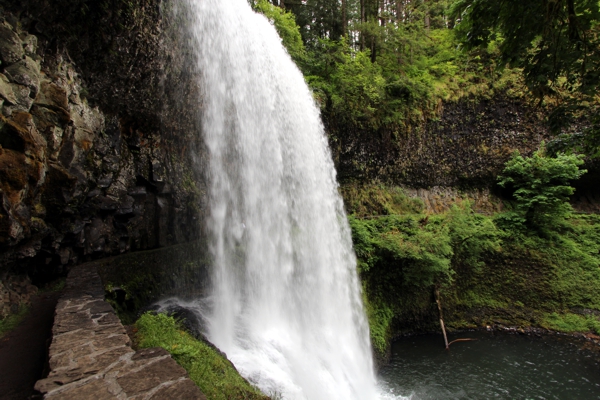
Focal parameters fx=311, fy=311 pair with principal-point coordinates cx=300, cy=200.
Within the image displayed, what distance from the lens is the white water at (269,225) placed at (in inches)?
293

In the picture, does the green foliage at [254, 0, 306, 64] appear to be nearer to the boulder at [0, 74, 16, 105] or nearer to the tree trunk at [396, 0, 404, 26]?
the tree trunk at [396, 0, 404, 26]

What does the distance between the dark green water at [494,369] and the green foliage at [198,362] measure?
603 cm

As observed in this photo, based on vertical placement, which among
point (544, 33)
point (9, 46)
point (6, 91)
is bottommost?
point (544, 33)

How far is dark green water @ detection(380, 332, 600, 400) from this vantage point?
8.12m

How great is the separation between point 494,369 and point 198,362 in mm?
9455

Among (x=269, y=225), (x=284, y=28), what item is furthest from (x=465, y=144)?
(x=269, y=225)

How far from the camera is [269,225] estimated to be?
888 centimetres

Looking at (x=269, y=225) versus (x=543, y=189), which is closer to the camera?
(x=269, y=225)

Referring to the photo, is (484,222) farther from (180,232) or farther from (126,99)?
(126,99)

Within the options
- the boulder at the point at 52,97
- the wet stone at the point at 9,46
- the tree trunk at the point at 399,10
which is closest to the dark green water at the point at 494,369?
the boulder at the point at 52,97

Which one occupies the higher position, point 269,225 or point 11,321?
point 269,225

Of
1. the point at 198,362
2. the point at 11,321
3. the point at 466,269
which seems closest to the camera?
the point at 198,362

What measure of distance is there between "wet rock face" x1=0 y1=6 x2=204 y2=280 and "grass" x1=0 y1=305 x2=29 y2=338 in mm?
853

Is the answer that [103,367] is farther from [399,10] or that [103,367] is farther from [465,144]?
[399,10]
